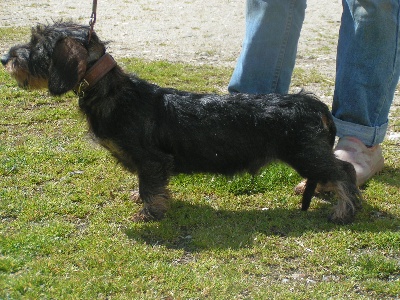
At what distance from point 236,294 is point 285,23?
3028mm

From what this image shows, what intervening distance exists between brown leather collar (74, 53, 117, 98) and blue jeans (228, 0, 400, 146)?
5.54 ft

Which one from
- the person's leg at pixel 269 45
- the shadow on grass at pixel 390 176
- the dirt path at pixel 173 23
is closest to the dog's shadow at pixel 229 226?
the shadow on grass at pixel 390 176

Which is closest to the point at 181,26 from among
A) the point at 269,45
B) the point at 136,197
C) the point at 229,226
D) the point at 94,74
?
the point at 269,45

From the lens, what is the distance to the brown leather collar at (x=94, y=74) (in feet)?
17.1

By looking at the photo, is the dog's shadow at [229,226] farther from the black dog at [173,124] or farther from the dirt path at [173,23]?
the dirt path at [173,23]

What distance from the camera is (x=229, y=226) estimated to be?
17.4 ft

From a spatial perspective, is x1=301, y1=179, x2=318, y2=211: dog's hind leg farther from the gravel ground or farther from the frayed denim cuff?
the gravel ground

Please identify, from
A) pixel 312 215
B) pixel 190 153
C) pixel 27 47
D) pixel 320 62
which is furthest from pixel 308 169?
pixel 320 62

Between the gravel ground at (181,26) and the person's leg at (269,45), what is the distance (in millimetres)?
2758

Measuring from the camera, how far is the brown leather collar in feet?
17.1

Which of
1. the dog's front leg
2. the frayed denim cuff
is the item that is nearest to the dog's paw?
the dog's front leg

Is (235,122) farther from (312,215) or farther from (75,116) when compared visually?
(75,116)

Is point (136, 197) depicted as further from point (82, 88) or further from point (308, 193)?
point (308, 193)

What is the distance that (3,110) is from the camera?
7852 mm
